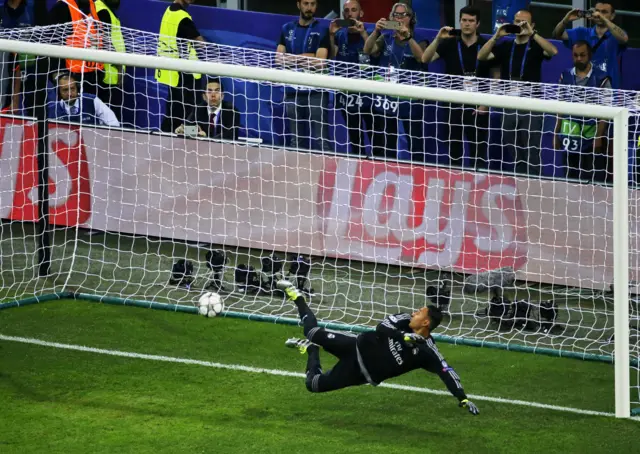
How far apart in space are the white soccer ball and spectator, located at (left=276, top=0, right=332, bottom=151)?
2603 mm

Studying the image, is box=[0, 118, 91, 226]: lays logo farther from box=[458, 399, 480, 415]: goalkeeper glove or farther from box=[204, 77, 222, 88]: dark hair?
box=[458, 399, 480, 415]: goalkeeper glove

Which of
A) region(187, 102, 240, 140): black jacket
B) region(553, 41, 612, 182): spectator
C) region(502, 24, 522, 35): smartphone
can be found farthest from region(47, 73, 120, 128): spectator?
region(553, 41, 612, 182): spectator

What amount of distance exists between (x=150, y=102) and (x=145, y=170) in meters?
2.04

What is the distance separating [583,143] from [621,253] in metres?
3.63

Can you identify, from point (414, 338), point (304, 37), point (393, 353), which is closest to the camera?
point (414, 338)

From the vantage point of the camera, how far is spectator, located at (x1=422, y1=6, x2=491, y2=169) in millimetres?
13812

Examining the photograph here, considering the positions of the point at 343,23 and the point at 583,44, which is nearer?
the point at 583,44

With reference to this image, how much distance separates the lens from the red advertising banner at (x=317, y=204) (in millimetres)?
13164

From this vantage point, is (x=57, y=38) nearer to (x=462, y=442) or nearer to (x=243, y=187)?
(x=243, y=187)

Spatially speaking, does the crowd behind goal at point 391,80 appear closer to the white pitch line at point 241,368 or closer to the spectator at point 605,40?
the spectator at point 605,40

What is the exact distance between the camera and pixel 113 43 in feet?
45.3

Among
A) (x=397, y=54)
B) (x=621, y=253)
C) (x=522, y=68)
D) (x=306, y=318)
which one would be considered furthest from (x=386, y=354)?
(x=397, y=54)

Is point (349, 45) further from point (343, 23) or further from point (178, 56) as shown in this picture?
point (178, 56)

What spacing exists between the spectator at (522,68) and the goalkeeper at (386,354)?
162 inches
